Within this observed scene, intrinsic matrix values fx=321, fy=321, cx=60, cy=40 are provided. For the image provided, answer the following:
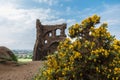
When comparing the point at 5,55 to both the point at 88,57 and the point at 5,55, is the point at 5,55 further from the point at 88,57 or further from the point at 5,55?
the point at 88,57

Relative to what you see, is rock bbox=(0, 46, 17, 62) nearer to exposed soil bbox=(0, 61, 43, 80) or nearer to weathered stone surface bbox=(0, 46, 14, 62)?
weathered stone surface bbox=(0, 46, 14, 62)

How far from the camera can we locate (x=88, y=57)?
11.9 meters

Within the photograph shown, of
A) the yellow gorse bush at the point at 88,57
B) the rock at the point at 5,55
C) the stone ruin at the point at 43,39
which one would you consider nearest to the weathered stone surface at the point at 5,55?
the rock at the point at 5,55

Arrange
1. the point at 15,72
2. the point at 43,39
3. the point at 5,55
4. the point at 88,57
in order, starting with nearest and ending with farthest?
the point at 88,57 < the point at 15,72 < the point at 5,55 < the point at 43,39

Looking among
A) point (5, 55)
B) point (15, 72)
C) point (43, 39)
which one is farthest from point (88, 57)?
point (43, 39)

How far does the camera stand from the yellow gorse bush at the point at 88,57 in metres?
11.8

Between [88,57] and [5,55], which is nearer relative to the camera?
[88,57]

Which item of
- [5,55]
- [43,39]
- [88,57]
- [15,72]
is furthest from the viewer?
[43,39]

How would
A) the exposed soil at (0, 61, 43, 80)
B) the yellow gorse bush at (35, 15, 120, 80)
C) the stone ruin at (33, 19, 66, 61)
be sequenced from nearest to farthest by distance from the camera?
the yellow gorse bush at (35, 15, 120, 80) < the exposed soil at (0, 61, 43, 80) < the stone ruin at (33, 19, 66, 61)

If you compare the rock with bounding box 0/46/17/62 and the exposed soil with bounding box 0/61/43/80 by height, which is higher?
the rock with bounding box 0/46/17/62

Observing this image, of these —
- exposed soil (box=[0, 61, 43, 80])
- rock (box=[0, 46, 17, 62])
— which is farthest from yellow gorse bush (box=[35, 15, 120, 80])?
rock (box=[0, 46, 17, 62])

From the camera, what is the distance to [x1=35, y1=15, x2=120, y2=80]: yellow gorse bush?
11.8 m

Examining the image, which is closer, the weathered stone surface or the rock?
the rock

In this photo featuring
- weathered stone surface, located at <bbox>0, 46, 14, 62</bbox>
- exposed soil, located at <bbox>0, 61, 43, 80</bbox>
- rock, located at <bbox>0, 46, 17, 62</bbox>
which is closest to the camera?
exposed soil, located at <bbox>0, 61, 43, 80</bbox>
